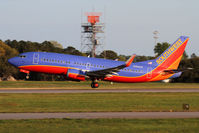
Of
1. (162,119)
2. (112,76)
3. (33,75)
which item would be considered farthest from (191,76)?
(162,119)

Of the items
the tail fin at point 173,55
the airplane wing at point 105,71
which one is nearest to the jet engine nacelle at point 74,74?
the airplane wing at point 105,71

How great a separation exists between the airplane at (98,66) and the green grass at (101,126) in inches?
1074

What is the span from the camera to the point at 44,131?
1658cm

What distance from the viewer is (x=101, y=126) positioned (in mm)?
17953

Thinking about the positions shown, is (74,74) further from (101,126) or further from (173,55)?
(101,126)

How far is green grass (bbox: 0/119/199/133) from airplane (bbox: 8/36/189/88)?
27.3m

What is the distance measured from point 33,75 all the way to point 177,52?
51631mm

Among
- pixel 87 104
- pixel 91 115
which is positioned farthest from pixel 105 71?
pixel 91 115

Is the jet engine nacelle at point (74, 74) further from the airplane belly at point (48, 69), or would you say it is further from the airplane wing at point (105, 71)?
the airplane wing at point (105, 71)

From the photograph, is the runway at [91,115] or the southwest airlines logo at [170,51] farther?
the southwest airlines logo at [170,51]

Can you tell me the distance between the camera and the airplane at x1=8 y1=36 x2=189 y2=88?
154 ft

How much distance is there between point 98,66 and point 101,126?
32.1 metres

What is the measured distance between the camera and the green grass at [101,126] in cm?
1681

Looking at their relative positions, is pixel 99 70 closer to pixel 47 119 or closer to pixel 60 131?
pixel 47 119
